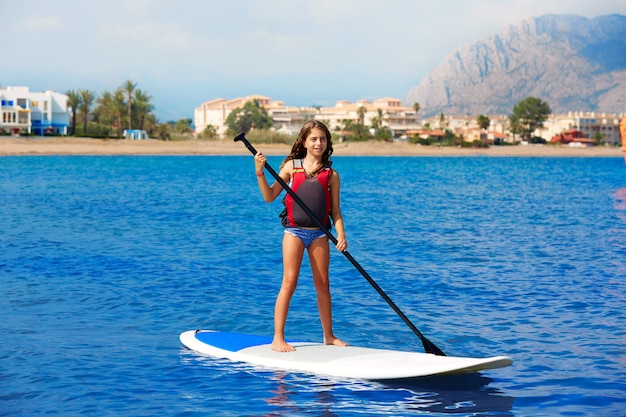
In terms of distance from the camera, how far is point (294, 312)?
10.6 metres

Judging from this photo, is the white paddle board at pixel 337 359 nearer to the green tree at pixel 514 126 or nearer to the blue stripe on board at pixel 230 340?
the blue stripe on board at pixel 230 340

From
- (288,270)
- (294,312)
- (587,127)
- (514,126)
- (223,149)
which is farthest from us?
(587,127)

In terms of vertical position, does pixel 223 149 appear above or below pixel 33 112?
below

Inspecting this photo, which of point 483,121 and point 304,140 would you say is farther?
point 483,121

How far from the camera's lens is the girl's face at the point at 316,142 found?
23.9 feet

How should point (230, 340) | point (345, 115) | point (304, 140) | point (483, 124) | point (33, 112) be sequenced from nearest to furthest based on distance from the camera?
point (304, 140)
point (230, 340)
point (33, 112)
point (483, 124)
point (345, 115)

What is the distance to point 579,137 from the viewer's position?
162 meters

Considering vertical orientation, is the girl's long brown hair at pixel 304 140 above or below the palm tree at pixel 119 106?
below

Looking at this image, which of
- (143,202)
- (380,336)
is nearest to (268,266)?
(380,336)

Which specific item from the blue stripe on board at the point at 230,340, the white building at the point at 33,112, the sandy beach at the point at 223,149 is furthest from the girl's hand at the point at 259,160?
the white building at the point at 33,112

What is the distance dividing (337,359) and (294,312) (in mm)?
3129

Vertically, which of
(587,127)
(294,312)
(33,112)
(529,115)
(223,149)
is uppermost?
(529,115)

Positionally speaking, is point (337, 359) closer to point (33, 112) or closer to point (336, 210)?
point (336, 210)

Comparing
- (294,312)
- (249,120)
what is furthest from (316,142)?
(249,120)
